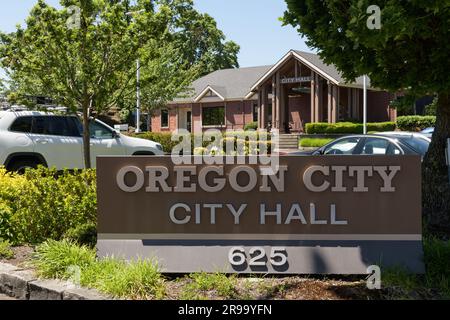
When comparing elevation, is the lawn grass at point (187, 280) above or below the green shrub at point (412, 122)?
below

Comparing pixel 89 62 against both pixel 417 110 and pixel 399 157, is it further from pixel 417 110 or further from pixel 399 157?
pixel 417 110

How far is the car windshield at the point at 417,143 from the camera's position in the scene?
9.42 m

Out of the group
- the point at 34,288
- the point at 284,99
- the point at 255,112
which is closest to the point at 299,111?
the point at 284,99

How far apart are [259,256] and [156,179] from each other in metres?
1.28

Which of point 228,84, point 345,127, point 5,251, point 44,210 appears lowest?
point 5,251

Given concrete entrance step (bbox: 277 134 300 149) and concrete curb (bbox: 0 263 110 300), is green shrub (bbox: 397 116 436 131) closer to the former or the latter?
concrete entrance step (bbox: 277 134 300 149)

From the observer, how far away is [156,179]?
5.36m

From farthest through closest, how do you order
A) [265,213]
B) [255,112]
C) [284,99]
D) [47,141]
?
[255,112], [284,99], [47,141], [265,213]

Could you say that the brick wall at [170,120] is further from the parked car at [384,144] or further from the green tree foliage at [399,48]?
the green tree foliage at [399,48]

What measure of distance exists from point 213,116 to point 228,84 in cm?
273

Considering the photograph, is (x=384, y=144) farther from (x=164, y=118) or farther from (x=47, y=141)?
(x=164, y=118)

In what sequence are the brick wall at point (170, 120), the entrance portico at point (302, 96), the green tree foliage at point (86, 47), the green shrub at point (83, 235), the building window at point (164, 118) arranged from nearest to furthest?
1. the green shrub at point (83, 235)
2. the green tree foliage at point (86, 47)
3. the entrance portico at point (302, 96)
4. the brick wall at point (170, 120)
5. the building window at point (164, 118)

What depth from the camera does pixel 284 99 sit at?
3394cm

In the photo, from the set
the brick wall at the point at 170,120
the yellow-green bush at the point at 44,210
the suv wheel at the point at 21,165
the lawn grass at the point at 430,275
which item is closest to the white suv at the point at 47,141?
the suv wheel at the point at 21,165
